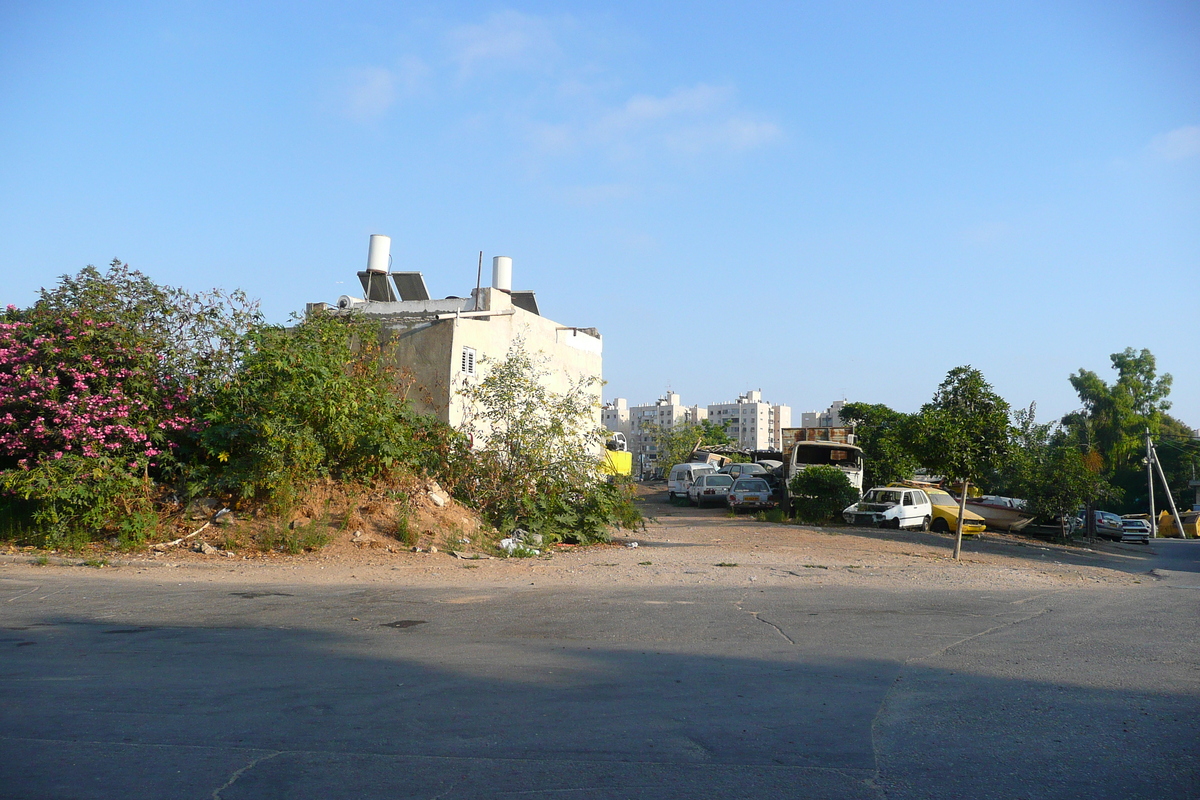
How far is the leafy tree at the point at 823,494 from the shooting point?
29750 millimetres

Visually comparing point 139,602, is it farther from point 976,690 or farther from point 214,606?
point 976,690

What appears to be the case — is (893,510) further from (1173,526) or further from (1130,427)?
(1130,427)

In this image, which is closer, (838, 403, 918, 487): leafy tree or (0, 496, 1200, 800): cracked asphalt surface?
(0, 496, 1200, 800): cracked asphalt surface

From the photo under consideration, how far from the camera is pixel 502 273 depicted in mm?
30422

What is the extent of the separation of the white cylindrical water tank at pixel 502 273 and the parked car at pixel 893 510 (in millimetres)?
14514

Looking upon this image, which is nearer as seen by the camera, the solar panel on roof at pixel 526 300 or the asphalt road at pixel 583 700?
the asphalt road at pixel 583 700

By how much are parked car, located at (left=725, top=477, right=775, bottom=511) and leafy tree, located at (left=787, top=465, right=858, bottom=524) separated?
302 centimetres

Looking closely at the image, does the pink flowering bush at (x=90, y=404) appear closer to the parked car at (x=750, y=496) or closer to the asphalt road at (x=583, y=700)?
the asphalt road at (x=583, y=700)

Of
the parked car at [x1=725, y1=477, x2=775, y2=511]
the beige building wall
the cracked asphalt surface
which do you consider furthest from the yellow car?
the cracked asphalt surface

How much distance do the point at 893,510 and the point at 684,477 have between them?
1540 cm

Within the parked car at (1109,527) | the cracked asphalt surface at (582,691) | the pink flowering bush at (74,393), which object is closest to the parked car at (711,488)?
the parked car at (1109,527)

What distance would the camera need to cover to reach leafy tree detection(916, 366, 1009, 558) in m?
19.7

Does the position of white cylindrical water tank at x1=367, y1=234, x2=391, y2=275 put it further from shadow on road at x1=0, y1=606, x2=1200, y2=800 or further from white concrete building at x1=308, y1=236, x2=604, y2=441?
shadow on road at x1=0, y1=606, x2=1200, y2=800

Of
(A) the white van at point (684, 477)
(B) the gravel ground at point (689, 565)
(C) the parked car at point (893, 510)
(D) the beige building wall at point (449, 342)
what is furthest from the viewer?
(A) the white van at point (684, 477)
